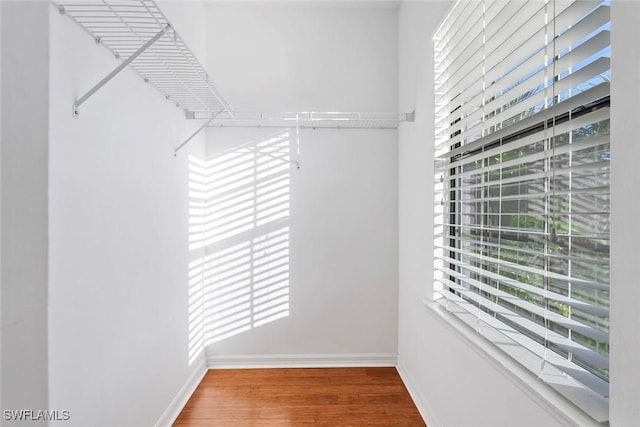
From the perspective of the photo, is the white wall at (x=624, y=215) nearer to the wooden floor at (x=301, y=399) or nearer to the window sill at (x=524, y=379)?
the window sill at (x=524, y=379)

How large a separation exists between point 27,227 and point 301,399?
1681mm

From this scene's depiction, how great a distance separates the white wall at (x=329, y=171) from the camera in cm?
242

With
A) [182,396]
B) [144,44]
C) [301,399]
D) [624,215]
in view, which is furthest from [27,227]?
[301,399]

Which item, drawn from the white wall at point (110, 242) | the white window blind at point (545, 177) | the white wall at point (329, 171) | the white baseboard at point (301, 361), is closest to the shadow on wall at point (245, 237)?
the white wall at point (329, 171)

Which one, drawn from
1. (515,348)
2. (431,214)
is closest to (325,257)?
(431,214)

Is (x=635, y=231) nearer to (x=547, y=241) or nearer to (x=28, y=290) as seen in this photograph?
(x=547, y=241)

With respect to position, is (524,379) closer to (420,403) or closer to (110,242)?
(420,403)

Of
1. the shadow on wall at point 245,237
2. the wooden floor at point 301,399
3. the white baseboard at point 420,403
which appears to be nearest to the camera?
the white baseboard at point 420,403

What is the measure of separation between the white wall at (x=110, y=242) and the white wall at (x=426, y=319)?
142cm

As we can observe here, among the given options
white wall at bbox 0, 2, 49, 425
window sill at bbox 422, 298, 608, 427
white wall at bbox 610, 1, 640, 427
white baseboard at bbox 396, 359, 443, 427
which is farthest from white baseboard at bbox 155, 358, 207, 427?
white wall at bbox 610, 1, 640, 427

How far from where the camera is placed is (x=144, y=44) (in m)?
1.13

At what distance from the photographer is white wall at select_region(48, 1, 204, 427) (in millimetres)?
1042

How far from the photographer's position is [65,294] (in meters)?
1.06

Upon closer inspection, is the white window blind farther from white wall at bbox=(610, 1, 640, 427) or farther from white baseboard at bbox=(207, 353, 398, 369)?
white baseboard at bbox=(207, 353, 398, 369)
